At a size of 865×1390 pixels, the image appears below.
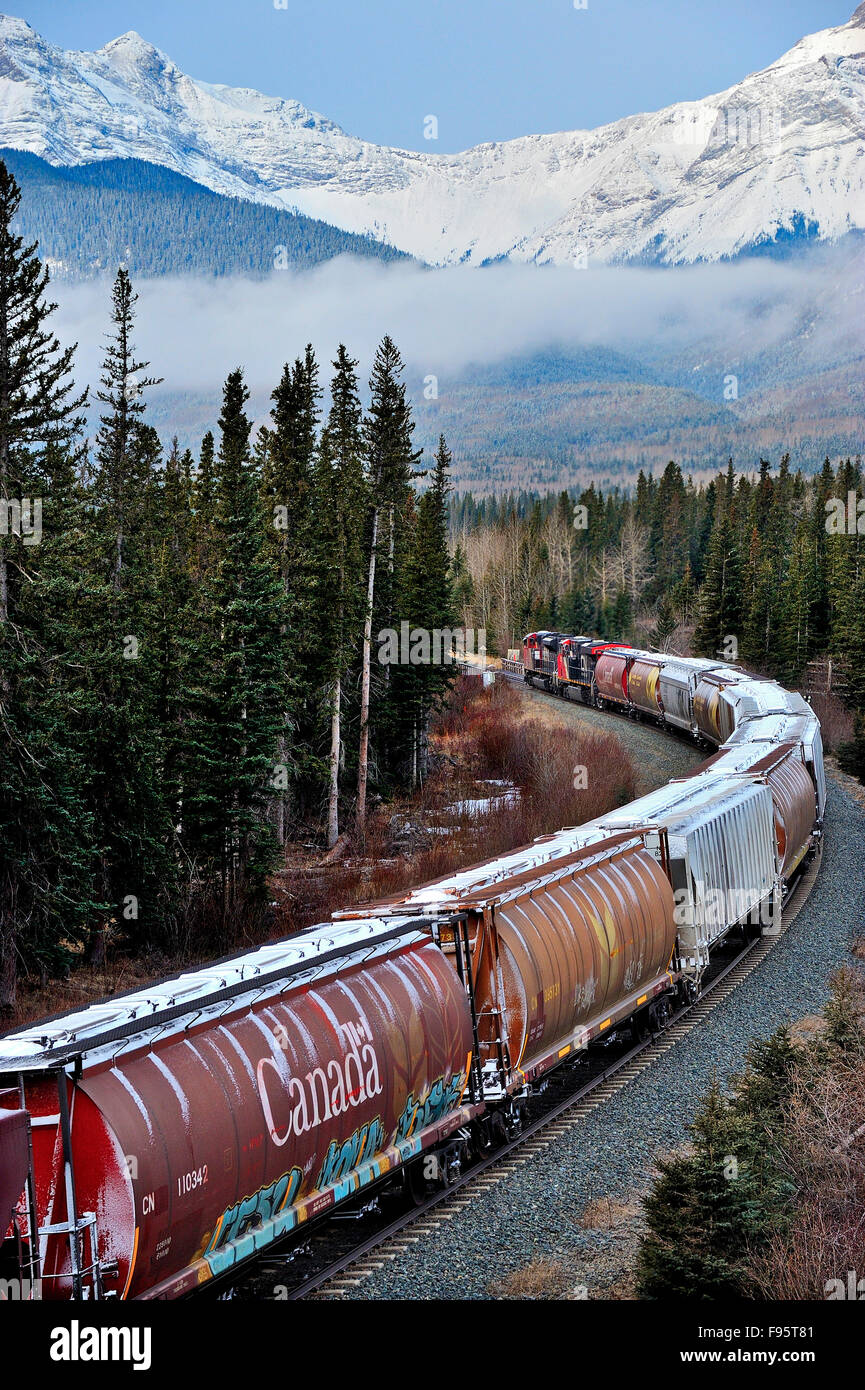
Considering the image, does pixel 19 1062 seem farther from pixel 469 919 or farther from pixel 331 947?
pixel 469 919

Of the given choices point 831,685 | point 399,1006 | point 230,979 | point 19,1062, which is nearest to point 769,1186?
point 399,1006

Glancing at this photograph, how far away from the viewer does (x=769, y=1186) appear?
13320 millimetres

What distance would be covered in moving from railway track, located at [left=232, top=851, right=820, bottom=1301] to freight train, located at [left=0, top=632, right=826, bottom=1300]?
0.33 metres

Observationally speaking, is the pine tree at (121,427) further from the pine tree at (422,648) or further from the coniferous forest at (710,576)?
the coniferous forest at (710,576)

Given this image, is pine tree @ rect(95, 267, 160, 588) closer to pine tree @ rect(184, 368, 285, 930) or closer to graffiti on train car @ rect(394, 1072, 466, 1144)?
pine tree @ rect(184, 368, 285, 930)

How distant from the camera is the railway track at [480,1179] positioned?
12.5 meters

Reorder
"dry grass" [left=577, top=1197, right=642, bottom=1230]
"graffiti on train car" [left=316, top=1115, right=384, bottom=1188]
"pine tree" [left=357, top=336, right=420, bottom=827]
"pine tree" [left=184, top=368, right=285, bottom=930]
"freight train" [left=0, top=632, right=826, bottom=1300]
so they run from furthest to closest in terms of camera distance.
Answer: "pine tree" [left=357, top=336, right=420, bottom=827] → "pine tree" [left=184, top=368, right=285, bottom=930] → "dry grass" [left=577, top=1197, right=642, bottom=1230] → "graffiti on train car" [left=316, top=1115, right=384, bottom=1188] → "freight train" [left=0, top=632, right=826, bottom=1300]

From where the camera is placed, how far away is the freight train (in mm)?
9453

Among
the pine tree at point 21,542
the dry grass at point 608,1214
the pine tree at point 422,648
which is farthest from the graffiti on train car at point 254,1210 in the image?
the pine tree at point 422,648

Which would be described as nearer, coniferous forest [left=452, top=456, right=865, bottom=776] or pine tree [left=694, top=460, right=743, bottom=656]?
coniferous forest [left=452, top=456, right=865, bottom=776]

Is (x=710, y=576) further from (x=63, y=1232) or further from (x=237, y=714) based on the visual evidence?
(x=63, y=1232)

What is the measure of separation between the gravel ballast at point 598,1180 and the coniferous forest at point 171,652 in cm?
1289

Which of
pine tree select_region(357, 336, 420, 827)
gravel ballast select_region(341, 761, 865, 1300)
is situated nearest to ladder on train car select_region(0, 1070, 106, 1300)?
gravel ballast select_region(341, 761, 865, 1300)
